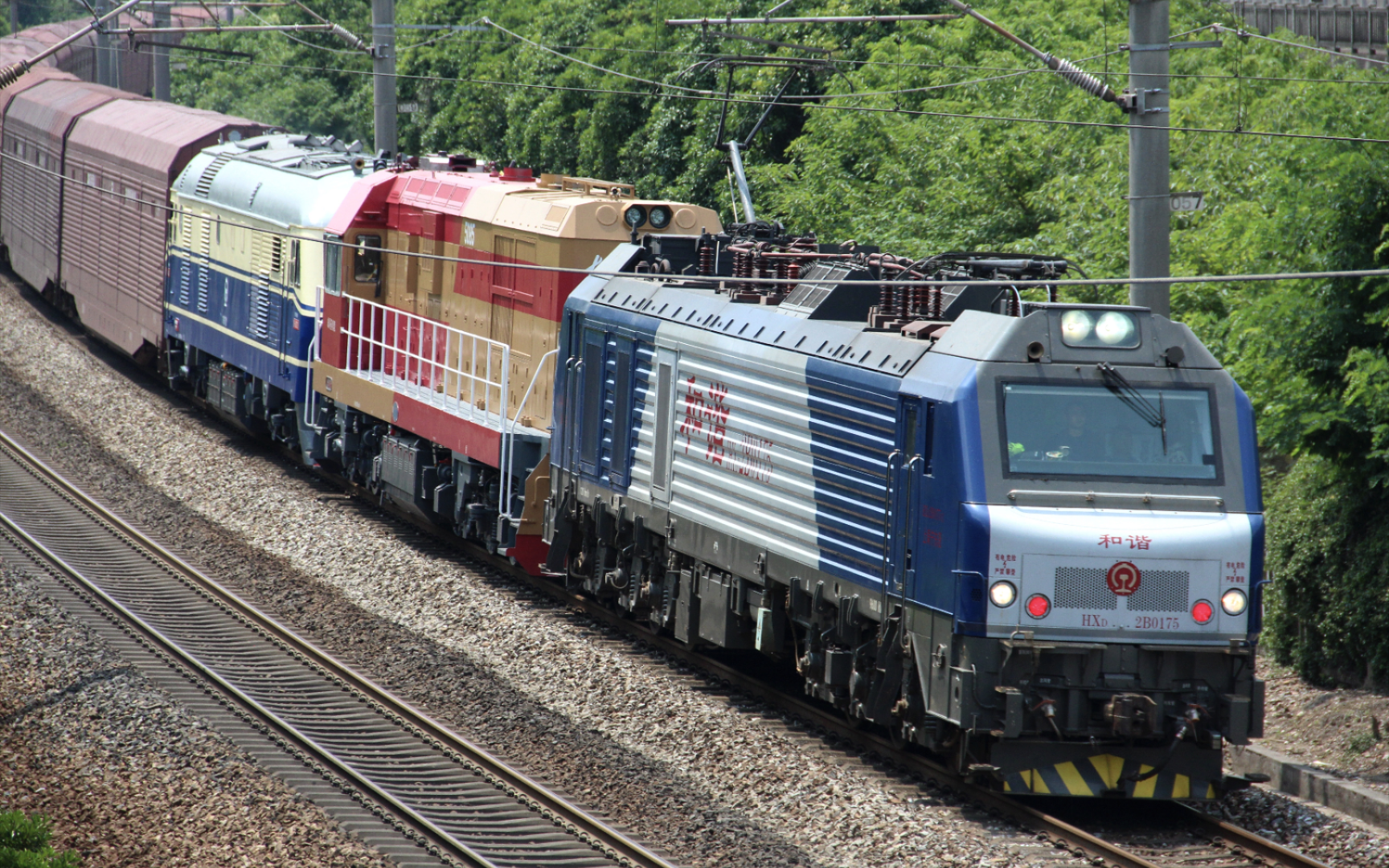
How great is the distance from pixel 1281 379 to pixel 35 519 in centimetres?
1493

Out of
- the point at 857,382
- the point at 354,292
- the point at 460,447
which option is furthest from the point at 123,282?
the point at 857,382

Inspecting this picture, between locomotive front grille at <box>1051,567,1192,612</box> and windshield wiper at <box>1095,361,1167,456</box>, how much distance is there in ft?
2.78

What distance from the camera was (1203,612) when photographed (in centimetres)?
1025

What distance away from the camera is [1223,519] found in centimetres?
1037

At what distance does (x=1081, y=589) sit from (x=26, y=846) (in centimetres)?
637

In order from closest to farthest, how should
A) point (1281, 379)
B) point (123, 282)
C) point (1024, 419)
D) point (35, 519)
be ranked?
point (1024, 419)
point (1281, 379)
point (35, 519)
point (123, 282)

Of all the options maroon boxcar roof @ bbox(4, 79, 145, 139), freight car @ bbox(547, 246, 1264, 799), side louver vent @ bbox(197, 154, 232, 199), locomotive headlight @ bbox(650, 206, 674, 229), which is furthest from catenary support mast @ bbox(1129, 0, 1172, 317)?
maroon boxcar roof @ bbox(4, 79, 145, 139)

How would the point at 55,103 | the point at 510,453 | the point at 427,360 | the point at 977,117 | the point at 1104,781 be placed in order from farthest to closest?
the point at 55,103
the point at 427,360
the point at 510,453
the point at 977,117
the point at 1104,781

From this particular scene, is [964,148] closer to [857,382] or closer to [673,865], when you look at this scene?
[857,382]

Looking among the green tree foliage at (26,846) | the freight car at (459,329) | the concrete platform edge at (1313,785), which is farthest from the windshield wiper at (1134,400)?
the green tree foliage at (26,846)

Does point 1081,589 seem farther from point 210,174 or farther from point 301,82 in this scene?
point 301,82

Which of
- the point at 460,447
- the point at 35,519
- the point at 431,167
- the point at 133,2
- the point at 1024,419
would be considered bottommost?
the point at 35,519

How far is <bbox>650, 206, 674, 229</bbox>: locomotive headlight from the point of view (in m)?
17.4

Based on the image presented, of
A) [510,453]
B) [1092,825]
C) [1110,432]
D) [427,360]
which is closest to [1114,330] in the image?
[1110,432]
